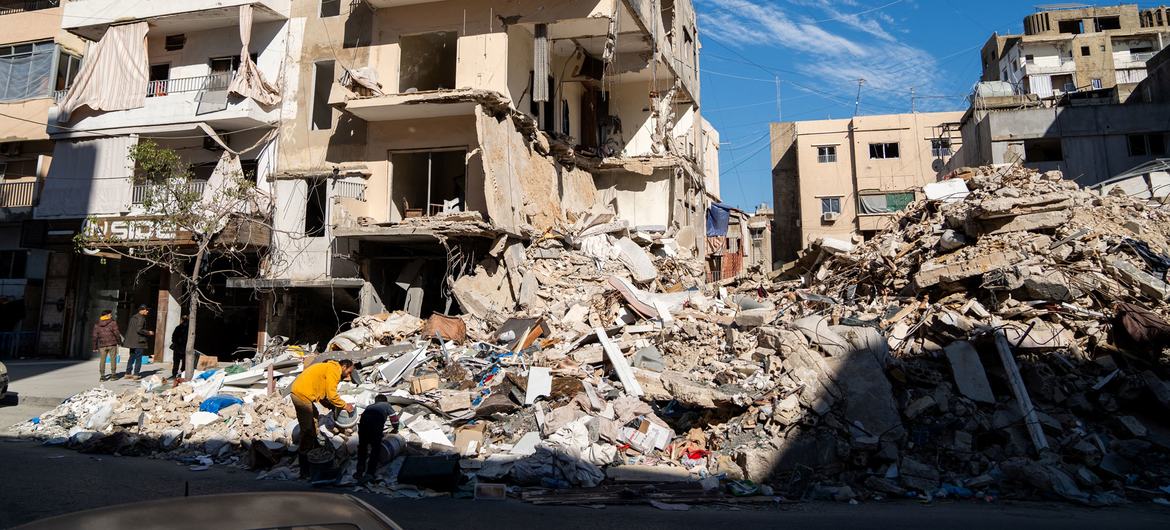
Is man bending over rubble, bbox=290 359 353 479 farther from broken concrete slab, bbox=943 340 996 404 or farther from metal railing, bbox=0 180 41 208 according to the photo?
metal railing, bbox=0 180 41 208

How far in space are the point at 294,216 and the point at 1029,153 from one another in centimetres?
2936

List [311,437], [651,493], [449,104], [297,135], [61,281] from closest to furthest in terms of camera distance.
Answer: [651,493]
[311,437]
[449,104]
[297,135]
[61,281]

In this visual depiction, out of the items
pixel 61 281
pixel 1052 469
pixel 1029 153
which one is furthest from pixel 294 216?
pixel 1029 153

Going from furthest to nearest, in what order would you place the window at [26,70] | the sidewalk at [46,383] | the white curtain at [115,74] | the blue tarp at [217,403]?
the window at [26,70]
the white curtain at [115,74]
the sidewalk at [46,383]
the blue tarp at [217,403]

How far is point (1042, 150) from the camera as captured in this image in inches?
1096

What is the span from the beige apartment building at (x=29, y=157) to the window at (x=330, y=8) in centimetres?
959

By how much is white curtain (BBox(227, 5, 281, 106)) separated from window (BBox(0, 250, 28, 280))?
400 inches

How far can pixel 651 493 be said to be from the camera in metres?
7.15

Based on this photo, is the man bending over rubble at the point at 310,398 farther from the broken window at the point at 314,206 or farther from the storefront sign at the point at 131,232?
the storefront sign at the point at 131,232

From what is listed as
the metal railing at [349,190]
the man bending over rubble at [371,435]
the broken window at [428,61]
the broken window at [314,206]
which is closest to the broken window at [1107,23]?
the broken window at [428,61]

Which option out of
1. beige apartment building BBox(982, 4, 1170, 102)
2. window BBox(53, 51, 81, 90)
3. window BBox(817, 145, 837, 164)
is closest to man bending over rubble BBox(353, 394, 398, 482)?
window BBox(53, 51, 81, 90)

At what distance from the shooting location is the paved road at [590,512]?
19.7 ft

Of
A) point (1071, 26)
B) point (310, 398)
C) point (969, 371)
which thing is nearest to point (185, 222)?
point (310, 398)

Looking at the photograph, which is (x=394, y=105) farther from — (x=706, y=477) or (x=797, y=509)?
(x=797, y=509)
